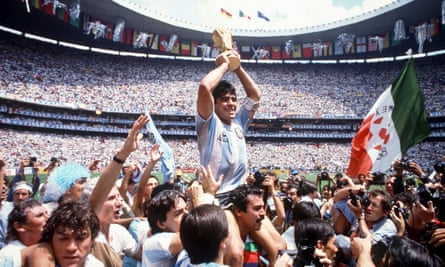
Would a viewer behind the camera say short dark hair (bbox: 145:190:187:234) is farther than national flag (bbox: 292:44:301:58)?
No

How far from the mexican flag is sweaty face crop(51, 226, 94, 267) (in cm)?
601

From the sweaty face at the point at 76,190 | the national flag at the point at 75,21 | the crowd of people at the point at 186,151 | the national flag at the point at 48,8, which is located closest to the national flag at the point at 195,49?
the crowd of people at the point at 186,151

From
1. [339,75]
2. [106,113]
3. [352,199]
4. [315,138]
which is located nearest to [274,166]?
[315,138]

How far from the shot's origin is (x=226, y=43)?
3127 millimetres

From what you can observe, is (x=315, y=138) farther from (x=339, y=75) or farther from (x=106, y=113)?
(x=106, y=113)

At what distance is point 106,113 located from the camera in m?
43.7

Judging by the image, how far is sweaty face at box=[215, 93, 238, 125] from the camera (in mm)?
3035

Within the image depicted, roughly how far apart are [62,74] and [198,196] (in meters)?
44.2

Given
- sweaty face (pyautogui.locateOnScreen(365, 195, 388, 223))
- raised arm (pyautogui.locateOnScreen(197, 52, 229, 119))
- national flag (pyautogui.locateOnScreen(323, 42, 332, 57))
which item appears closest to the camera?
raised arm (pyautogui.locateOnScreen(197, 52, 229, 119))

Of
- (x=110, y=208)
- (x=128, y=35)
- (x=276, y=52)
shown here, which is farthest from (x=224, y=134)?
(x=276, y=52)

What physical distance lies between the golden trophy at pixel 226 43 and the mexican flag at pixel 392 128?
15.8 ft

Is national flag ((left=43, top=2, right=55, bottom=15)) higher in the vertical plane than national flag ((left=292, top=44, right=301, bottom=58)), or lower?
higher

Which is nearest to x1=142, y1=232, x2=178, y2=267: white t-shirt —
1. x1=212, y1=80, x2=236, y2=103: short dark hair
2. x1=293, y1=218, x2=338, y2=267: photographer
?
x1=293, y1=218, x2=338, y2=267: photographer

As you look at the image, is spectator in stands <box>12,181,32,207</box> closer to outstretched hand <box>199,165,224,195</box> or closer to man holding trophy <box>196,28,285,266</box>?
man holding trophy <box>196,28,285,266</box>
